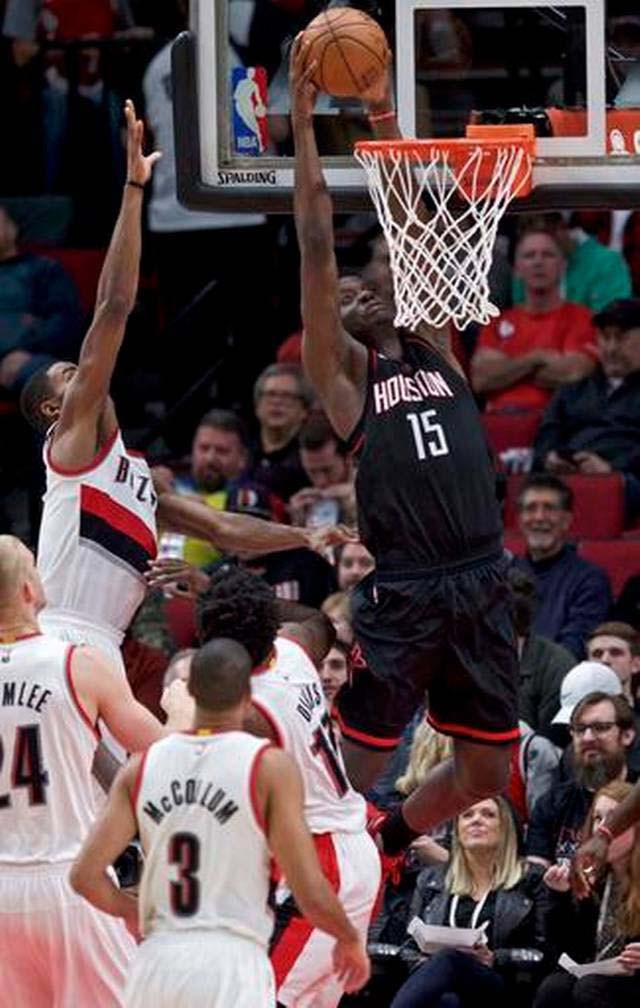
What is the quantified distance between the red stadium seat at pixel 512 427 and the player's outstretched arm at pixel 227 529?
13.4ft

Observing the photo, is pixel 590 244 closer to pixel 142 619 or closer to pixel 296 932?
pixel 142 619

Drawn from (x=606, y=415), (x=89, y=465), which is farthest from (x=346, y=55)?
(x=606, y=415)

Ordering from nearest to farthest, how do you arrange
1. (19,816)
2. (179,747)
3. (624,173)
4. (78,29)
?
(179,747) < (19,816) < (624,173) < (78,29)

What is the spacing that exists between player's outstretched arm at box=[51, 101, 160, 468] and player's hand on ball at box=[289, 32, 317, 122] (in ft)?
2.02

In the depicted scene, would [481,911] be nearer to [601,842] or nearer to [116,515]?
[601,842]

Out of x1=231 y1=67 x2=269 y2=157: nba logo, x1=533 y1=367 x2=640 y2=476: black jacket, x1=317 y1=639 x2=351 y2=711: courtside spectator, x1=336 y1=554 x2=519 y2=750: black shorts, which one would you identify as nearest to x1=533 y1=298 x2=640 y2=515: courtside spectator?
x1=533 y1=367 x2=640 y2=476: black jacket

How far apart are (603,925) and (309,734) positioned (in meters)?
2.37

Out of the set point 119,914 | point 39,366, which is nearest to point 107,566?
point 119,914

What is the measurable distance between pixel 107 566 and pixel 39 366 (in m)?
5.05

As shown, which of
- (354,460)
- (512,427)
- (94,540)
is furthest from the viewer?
(512,427)

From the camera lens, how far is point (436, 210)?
9047mm

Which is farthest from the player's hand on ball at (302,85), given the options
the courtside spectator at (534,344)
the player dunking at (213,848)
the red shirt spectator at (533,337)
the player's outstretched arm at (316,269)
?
the red shirt spectator at (533,337)

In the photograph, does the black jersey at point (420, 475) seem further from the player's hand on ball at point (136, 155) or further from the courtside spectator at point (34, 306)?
the courtside spectator at point (34, 306)

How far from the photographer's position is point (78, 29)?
16047mm
